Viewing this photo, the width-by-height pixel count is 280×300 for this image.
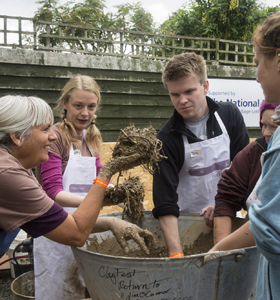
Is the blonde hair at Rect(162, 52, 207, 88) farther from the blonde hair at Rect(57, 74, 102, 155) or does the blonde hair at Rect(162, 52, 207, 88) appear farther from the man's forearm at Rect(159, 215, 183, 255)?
the man's forearm at Rect(159, 215, 183, 255)

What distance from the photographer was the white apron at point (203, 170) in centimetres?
204

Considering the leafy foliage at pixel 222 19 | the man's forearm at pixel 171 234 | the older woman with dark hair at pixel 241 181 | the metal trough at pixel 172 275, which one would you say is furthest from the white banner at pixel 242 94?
the leafy foliage at pixel 222 19

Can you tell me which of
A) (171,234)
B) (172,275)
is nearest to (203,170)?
(171,234)

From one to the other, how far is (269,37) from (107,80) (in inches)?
168

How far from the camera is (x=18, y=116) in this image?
149 centimetres

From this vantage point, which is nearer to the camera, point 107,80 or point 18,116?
point 18,116

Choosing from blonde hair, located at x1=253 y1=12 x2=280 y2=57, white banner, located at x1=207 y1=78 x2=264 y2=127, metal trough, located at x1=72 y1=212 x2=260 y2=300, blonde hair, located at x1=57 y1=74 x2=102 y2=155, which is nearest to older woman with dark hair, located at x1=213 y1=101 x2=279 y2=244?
metal trough, located at x1=72 y1=212 x2=260 y2=300

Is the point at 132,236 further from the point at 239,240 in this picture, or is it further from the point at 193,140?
the point at 193,140

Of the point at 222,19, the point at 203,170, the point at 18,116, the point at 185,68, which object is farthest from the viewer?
the point at 222,19

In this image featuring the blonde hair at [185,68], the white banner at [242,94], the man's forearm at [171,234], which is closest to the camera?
the man's forearm at [171,234]

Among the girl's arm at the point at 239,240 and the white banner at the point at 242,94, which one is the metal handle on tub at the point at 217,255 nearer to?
the girl's arm at the point at 239,240

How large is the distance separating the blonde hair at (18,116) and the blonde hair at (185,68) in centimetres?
87

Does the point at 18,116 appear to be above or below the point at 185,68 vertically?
below

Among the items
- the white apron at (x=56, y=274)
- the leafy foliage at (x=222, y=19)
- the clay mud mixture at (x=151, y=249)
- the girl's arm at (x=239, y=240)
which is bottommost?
the white apron at (x=56, y=274)
